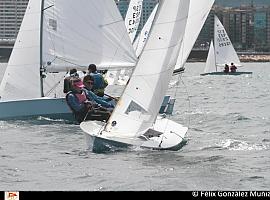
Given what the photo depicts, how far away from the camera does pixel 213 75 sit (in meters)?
49.8

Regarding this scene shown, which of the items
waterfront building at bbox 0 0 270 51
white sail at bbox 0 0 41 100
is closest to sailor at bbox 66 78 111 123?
white sail at bbox 0 0 41 100

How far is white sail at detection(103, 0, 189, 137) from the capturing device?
37.6ft

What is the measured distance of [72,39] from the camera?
57.5 ft

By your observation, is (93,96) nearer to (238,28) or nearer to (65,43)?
(65,43)

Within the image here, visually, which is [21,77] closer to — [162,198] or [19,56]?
[19,56]

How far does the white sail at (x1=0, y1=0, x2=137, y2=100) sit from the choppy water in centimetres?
202

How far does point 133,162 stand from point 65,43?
764 cm

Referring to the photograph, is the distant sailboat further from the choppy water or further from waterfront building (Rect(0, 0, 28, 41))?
waterfront building (Rect(0, 0, 28, 41))

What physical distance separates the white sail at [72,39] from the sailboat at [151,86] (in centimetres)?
561

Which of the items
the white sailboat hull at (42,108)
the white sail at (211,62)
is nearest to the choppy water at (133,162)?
the white sailboat hull at (42,108)

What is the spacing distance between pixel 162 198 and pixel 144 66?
5.27 meters

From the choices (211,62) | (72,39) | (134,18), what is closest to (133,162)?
(72,39)

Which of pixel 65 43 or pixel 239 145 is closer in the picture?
pixel 239 145

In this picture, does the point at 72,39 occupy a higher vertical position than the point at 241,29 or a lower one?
higher
